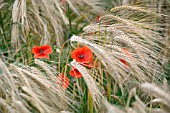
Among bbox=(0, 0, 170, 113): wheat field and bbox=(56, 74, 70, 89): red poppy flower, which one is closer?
bbox=(0, 0, 170, 113): wheat field

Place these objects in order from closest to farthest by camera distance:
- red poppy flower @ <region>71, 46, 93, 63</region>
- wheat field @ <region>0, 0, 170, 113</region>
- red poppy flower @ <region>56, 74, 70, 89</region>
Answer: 1. wheat field @ <region>0, 0, 170, 113</region>
2. red poppy flower @ <region>56, 74, 70, 89</region>
3. red poppy flower @ <region>71, 46, 93, 63</region>

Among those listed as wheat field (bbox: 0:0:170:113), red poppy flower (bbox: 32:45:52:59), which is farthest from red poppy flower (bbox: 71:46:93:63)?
red poppy flower (bbox: 32:45:52:59)

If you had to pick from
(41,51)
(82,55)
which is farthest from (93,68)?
(41,51)

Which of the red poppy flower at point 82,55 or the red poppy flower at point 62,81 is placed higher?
the red poppy flower at point 82,55

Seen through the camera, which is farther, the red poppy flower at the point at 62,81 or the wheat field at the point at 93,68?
the red poppy flower at the point at 62,81

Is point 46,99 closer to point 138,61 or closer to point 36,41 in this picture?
point 138,61

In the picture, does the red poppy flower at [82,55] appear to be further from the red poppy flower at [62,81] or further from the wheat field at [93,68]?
the red poppy flower at [62,81]

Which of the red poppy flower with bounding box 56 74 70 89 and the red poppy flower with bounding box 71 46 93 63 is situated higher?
the red poppy flower with bounding box 71 46 93 63

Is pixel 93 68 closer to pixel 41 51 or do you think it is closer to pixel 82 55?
pixel 82 55

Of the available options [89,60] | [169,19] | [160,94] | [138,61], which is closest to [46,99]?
[89,60]

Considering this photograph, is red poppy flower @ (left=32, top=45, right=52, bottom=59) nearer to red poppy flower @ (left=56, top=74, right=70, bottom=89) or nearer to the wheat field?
the wheat field

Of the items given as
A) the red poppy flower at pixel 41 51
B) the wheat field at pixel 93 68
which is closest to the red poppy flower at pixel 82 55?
the wheat field at pixel 93 68
